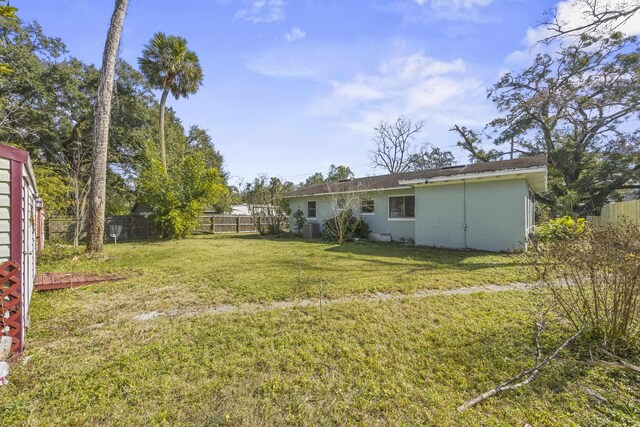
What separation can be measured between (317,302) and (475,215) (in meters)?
7.89

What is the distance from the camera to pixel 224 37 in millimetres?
8359

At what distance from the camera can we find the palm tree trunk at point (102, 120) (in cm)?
912

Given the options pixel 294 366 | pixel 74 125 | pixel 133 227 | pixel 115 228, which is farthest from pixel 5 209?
pixel 74 125

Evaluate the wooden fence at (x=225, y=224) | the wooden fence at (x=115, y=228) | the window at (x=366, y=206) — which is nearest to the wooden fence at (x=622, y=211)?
the window at (x=366, y=206)

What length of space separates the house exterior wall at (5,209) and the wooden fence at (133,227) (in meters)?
12.1

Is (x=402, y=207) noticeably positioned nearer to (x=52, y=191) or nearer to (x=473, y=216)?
(x=473, y=216)

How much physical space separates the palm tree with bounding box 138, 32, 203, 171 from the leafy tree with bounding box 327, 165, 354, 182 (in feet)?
87.3

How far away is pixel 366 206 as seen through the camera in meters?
14.3

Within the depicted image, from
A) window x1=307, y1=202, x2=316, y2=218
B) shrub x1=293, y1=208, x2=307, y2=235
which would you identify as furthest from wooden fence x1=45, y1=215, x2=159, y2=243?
window x1=307, y1=202, x2=316, y2=218

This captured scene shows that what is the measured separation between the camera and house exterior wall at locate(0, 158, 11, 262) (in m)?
3.00

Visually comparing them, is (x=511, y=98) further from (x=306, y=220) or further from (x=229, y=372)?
(x=229, y=372)

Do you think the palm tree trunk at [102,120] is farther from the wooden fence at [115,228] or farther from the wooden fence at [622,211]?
the wooden fence at [622,211]

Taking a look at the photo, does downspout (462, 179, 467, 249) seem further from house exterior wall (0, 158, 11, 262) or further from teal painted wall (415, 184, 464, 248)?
house exterior wall (0, 158, 11, 262)

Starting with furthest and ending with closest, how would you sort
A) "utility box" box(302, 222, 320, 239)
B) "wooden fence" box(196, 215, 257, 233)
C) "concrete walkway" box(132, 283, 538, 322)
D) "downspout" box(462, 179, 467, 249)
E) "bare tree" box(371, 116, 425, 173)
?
1. "bare tree" box(371, 116, 425, 173)
2. "wooden fence" box(196, 215, 257, 233)
3. "utility box" box(302, 222, 320, 239)
4. "downspout" box(462, 179, 467, 249)
5. "concrete walkway" box(132, 283, 538, 322)
